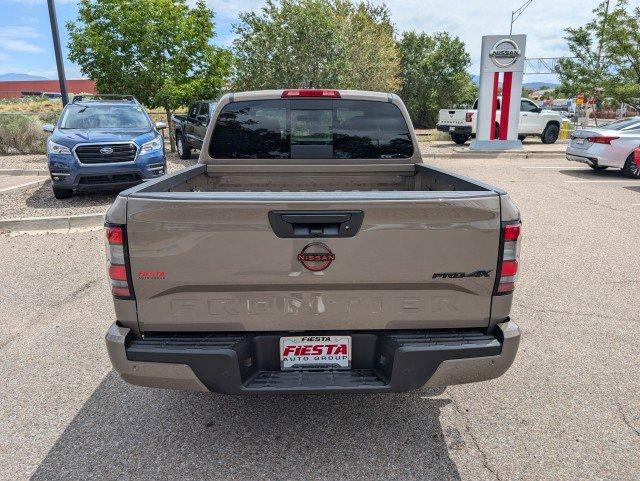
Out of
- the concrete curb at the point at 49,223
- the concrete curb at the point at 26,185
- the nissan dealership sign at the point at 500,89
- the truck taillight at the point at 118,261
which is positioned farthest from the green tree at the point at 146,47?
the truck taillight at the point at 118,261

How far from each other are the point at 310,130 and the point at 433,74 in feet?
125

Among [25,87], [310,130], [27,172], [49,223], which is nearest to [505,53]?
[27,172]

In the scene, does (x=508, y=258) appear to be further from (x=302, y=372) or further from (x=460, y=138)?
(x=460, y=138)

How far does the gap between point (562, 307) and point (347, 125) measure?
2.84 meters

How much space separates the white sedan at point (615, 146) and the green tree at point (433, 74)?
86.1 ft

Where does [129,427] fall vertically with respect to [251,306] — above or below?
below

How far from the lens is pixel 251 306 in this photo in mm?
2439

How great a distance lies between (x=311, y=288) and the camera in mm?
2402

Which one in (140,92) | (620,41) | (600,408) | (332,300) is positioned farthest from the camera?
(620,41)

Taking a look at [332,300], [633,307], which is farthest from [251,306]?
[633,307]

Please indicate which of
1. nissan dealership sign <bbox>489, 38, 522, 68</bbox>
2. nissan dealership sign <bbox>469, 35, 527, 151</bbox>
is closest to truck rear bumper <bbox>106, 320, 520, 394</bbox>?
nissan dealership sign <bbox>469, 35, 527, 151</bbox>

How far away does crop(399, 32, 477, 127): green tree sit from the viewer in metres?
38.4

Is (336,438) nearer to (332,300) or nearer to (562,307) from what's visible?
(332,300)

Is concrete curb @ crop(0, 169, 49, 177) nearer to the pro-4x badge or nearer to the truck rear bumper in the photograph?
the truck rear bumper
